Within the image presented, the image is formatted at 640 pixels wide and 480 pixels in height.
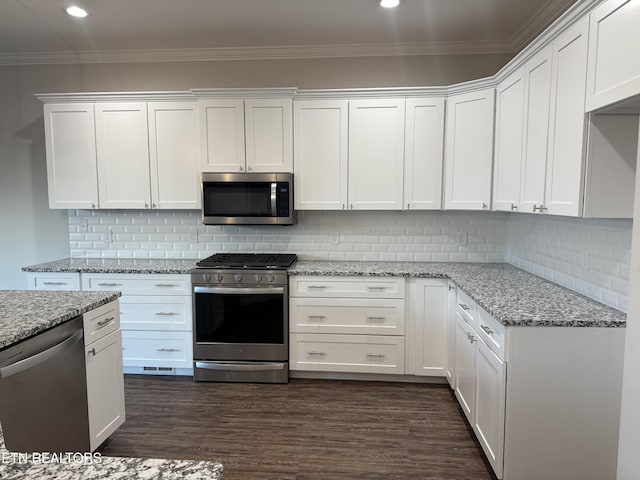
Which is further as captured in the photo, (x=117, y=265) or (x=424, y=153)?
(x=117, y=265)

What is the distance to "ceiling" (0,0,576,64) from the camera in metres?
2.85

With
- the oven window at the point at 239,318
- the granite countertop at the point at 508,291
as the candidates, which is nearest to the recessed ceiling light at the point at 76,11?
the oven window at the point at 239,318

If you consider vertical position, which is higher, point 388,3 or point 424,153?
point 388,3

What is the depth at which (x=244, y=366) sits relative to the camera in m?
3.28

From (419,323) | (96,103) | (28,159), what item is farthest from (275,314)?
(28,159)

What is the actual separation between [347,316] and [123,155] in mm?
2445

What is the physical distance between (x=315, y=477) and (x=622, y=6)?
2.60 metres

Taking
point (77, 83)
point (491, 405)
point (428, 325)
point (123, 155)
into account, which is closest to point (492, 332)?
point (491, 405)

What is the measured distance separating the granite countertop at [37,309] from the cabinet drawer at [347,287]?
1.39 meters

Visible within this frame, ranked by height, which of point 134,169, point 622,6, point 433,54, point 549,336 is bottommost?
point 549,336

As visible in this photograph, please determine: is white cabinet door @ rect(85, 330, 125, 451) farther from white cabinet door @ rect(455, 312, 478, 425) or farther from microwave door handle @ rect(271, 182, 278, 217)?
white cabinet door @ rect(455, 312, 478, 425)

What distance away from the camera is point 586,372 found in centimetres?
189

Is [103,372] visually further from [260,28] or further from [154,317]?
[260,28]

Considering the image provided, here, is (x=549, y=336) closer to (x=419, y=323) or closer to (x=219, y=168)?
(x=419, y=323)
